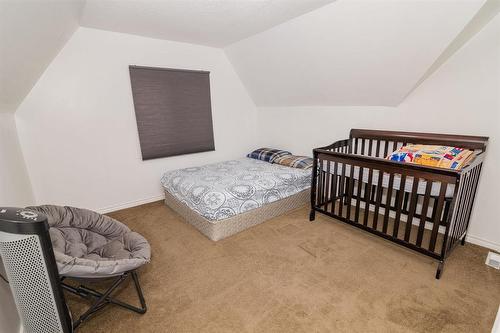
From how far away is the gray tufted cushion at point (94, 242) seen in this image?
1346 mm

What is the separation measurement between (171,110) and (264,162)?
5.07 ft

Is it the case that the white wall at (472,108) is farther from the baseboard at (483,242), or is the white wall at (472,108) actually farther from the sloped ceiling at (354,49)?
the sloped ceiling at (354,49)

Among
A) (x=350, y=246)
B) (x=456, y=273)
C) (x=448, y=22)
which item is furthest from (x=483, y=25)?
(x=350, y=246)

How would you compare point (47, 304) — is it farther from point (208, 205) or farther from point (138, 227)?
point (138, 227)

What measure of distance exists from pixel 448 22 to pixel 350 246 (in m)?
1.93

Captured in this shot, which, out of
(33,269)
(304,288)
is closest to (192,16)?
(33,269)

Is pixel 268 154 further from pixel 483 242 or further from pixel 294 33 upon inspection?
pixel 483 242

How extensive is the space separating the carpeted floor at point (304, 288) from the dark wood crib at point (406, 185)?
0.18 meters

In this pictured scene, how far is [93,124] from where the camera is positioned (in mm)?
2787

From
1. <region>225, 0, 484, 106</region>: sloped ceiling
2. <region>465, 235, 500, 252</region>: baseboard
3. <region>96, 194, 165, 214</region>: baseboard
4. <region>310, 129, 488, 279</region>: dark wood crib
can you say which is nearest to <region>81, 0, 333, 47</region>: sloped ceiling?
<region>225, 0, 484, 106</region>: sloped ceiling

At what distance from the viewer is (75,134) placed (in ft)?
8.86

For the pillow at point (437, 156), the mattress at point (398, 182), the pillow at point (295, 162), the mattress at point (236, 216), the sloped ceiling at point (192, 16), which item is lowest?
the mattress at point (236, 216)

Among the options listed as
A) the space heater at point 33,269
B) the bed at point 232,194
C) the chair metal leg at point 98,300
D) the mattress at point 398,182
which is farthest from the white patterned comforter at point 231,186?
the space heater at point 33,269

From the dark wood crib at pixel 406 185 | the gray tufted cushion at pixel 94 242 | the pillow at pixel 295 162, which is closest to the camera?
the gray tufted cushion at pixel 94 242
